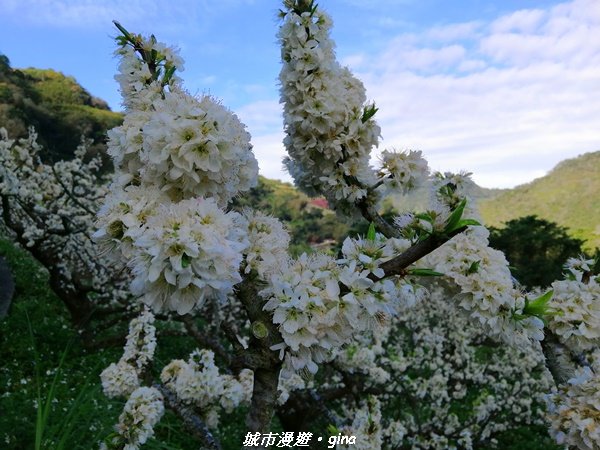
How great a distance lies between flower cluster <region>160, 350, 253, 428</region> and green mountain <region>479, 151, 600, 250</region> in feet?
116

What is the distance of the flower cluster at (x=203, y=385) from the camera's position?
3.68m

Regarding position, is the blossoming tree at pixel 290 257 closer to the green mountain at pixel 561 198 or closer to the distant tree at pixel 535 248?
the distant tree at pixel 535 248

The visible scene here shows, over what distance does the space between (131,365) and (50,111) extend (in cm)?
2526

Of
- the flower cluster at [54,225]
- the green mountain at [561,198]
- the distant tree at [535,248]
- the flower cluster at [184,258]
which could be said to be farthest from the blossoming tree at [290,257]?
the green mountain at [561,198]

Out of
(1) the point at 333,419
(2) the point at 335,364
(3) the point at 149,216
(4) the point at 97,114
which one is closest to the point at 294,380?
(1) the point at 333,419

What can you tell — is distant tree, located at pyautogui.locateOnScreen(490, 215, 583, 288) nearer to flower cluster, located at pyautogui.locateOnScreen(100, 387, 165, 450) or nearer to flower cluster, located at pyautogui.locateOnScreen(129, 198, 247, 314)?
flower cluster, located at pyautogui.locateOnScreen(100, 387, 165, 450)

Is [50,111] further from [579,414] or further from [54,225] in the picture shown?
[579,414]

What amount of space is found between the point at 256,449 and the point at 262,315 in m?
0.46

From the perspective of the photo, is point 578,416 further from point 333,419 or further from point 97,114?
point 97,114

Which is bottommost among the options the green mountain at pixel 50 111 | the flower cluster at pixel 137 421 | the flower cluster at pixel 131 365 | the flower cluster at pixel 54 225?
the flower cluster at pixel 137 421

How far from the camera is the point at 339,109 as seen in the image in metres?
2.72

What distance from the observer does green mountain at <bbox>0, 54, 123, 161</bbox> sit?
21.5 metres

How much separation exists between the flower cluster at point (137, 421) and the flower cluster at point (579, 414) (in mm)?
2128

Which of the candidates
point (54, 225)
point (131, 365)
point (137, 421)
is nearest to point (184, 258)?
point (137, 421)
